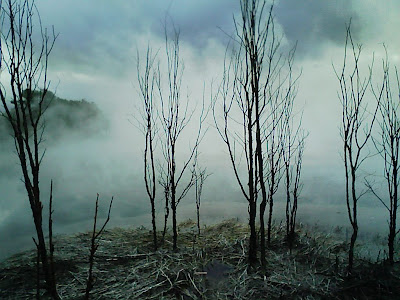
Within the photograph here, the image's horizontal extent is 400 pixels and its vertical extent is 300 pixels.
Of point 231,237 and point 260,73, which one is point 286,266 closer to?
point 231,237

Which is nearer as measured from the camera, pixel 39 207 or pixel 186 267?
pixel 39 207

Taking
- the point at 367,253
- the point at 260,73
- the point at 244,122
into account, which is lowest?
the point at 367,253

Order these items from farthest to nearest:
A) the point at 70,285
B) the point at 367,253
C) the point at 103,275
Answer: the point at 367,253
the point at 103,275
the point at 70,285

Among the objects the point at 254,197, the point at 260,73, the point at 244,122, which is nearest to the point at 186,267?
the point at 254,197

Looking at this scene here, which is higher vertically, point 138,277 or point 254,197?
point 254,197

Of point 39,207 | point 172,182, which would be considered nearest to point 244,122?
point 172,182

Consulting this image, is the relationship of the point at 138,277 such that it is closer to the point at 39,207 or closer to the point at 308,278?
the point at 39,207

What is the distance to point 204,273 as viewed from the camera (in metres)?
4.97

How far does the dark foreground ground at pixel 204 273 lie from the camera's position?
4.20 meters

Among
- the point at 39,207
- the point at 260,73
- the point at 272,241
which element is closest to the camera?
the point at 39,207

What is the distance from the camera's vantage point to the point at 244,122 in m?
5.32

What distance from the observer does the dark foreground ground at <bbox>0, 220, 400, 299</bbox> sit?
420 cm

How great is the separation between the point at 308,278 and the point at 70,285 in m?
4.07

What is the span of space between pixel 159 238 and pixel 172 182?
1.93m
